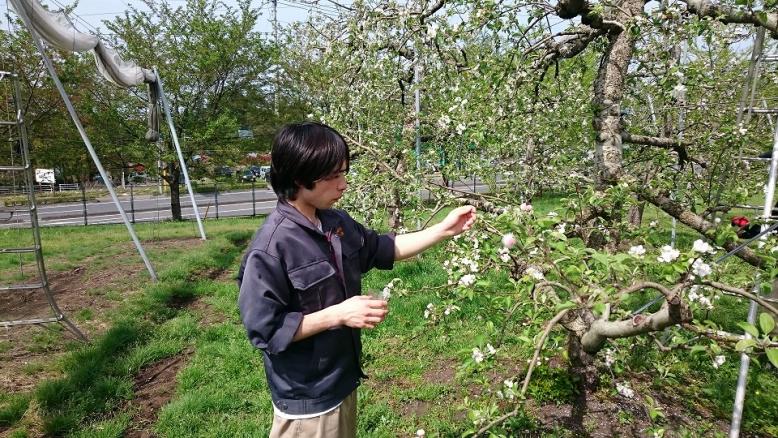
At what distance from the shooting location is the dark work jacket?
58.7 inches

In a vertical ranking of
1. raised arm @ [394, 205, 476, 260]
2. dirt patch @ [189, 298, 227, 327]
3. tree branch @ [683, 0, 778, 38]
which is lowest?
dirt patch @ [189, 298, 227, 327]

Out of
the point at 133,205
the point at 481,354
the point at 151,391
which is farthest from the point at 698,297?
the point at 133,205

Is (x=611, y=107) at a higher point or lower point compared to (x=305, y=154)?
higher

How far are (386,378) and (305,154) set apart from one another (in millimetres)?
2695

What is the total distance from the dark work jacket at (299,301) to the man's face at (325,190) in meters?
0.07

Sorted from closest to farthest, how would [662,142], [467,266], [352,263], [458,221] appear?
1. [352,263]
2. [458,221]
3. [467,266]
4. [662,142]

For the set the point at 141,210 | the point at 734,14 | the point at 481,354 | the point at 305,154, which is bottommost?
the point at 141,210

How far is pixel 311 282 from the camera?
5.23ft

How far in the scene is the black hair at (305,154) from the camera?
5.10 ft

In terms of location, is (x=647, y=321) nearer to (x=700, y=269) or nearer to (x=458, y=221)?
(x=700, y=269)

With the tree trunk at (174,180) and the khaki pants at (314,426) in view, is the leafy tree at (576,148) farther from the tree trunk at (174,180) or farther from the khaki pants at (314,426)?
the tree trunk at (174,180)

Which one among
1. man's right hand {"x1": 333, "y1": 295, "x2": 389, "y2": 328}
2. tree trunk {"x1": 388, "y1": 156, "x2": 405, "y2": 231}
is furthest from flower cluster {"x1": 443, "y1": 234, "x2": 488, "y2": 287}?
tree trunk {"x1": 388, "y1": 156, "x2": 405, "y2": 231}

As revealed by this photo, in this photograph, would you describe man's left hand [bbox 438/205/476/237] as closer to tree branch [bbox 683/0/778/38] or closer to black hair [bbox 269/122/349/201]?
black hair [bbox 269/122/349/201]

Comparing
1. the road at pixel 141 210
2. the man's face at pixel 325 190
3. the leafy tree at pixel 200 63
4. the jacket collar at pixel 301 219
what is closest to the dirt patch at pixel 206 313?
the jacket collar at pixel 301 219
